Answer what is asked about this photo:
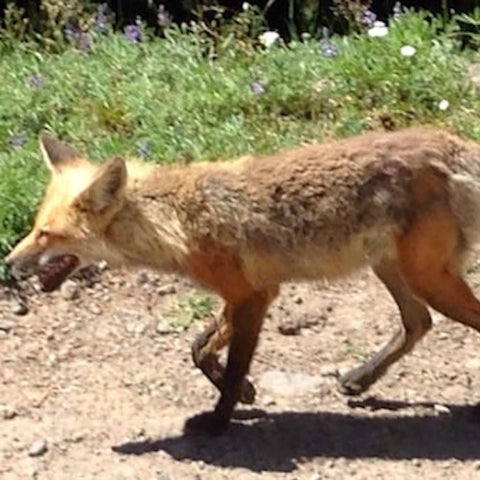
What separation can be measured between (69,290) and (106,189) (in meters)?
1.29

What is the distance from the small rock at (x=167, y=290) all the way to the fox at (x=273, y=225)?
1045 millimetres

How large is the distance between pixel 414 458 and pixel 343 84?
3.15m

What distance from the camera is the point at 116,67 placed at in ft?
29.1

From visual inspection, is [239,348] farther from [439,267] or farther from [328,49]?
[328,49]

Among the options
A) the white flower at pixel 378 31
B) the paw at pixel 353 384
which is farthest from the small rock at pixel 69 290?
the white flower at pixel 378 31

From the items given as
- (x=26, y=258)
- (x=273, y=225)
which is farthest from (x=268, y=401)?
(x=26, y=258)

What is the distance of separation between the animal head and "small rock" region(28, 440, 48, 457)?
0.61 m

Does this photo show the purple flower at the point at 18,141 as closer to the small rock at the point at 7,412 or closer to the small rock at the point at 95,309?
the small rock at the point at 95,309

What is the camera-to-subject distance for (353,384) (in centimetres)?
638

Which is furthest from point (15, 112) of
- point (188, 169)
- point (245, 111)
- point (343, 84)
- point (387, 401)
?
point (387, 401)

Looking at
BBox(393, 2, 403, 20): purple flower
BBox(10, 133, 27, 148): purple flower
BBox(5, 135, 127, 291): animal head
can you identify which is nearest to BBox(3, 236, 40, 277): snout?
BBox(5, 135, 127, 291): animal head

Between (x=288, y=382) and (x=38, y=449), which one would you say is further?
(x=288, y=382)

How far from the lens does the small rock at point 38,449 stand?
591 cm

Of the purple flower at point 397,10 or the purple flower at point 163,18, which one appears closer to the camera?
the purple flower at point 397,10
